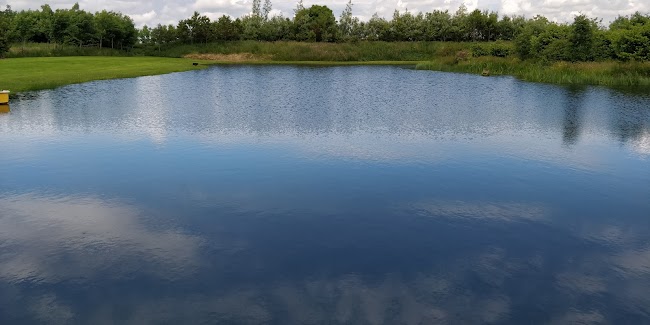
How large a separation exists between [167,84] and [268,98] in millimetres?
15619

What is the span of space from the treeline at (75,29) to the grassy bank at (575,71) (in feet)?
249

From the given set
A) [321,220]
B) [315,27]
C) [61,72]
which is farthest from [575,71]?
[315,27]

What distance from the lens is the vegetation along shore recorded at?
61750mm

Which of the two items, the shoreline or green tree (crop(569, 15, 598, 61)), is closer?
the shoreline

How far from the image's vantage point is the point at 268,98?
42438mm

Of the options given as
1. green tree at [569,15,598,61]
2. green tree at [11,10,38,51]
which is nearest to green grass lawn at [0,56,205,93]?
green tree at [11,10,38,51]

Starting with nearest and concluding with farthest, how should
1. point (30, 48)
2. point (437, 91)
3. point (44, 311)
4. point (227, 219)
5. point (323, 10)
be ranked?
1. point (44, 311)
2. point (227, 219)
3. point (437, 91)
4. point (30, 48)
5. point (323, 10)

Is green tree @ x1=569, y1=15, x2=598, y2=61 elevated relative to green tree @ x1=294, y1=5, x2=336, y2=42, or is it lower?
lower

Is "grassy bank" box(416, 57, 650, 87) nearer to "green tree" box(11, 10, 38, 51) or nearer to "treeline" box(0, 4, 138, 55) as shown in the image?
"treeline" box(0, 4, 138, 55)

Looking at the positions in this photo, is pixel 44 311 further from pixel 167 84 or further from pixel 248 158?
pixel 167 84

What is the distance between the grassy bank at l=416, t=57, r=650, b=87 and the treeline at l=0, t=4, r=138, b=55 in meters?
75.9

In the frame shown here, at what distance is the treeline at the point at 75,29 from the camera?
10050cm

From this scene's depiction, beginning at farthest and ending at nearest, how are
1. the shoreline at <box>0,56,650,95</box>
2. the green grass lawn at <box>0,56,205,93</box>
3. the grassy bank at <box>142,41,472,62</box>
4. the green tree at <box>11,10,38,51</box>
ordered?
the grassy bank at <box>142,41,472,62</box> → the green tree at <box>11,10,38,51</box> → the shoreline at <box>0,56,650,95</box> → the green grass lawn at <box>0,56,205,93</box>

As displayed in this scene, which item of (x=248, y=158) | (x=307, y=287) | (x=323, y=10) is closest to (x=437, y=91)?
(x=248, y=158)
